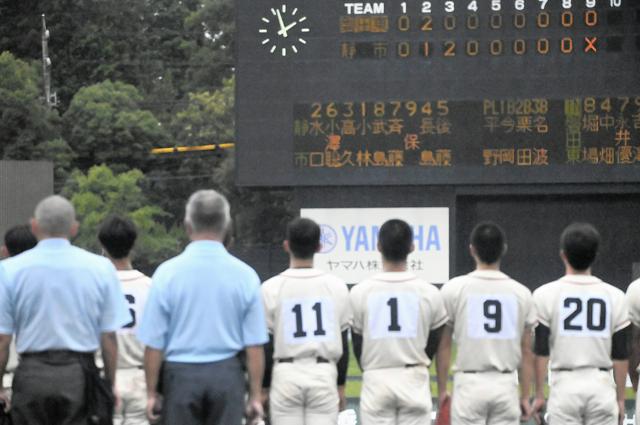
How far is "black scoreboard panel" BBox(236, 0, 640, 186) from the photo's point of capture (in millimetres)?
17453

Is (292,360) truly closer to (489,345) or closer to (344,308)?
(344,308)

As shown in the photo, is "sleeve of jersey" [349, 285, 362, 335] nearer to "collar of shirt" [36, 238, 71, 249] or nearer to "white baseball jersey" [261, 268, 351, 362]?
"white baseball jersey" [261, 268, 351, 362]

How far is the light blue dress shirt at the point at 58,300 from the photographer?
267 inches

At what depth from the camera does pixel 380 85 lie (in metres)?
17.8

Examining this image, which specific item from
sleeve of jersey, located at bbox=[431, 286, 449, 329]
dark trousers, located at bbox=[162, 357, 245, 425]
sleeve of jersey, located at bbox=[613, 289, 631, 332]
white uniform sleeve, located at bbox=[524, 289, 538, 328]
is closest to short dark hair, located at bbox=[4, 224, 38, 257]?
dark trousers, located at bbox=[162, 357, 245, 425]

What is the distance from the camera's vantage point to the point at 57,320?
6793 millimetres

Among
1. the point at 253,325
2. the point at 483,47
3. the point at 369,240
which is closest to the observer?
the point at 253,325

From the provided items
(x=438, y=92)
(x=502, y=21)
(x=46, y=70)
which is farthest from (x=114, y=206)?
(x=502, y=21)

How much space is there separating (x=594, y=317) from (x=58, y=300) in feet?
9.41

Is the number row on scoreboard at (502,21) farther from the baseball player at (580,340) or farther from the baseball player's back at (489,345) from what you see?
the baseball player's back at (489,345)

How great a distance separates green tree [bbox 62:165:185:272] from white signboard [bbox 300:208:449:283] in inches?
878

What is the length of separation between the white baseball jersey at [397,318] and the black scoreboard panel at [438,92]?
33.0ft

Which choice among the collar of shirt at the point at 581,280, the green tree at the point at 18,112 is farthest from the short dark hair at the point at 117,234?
the green tree at the point at 18,112

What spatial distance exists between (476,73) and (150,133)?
31866 mm
